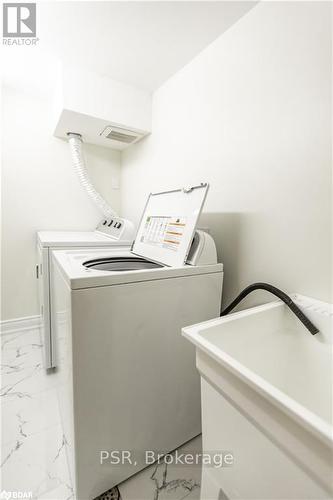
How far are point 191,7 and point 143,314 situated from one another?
1660mm

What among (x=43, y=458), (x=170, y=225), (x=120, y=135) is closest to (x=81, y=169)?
(x=120, y=135)

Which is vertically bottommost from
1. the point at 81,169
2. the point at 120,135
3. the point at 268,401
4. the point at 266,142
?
the point at 268,401

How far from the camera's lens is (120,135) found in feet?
7.64

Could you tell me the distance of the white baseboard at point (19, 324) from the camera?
2396mm

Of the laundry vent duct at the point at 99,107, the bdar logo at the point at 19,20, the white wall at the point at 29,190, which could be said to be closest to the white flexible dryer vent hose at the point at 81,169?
the laundry vent duct at the point at 99,107

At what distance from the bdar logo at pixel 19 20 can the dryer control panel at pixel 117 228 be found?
4.51ft

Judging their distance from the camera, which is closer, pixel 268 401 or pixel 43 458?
pixel 268 401

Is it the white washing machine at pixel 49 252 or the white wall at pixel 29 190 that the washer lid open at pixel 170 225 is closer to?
the white washing machine at pixel 49 252

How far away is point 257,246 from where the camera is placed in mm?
1345

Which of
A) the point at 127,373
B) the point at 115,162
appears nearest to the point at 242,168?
the point at 127,373

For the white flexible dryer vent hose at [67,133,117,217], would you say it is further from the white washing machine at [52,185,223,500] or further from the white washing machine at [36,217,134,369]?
the white washing machine at [52,185,223,500]

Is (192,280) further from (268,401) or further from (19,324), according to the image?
(19,324)

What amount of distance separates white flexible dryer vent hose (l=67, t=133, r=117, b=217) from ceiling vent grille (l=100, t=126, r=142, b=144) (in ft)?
Result: 0.85

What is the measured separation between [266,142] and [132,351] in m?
1.23
